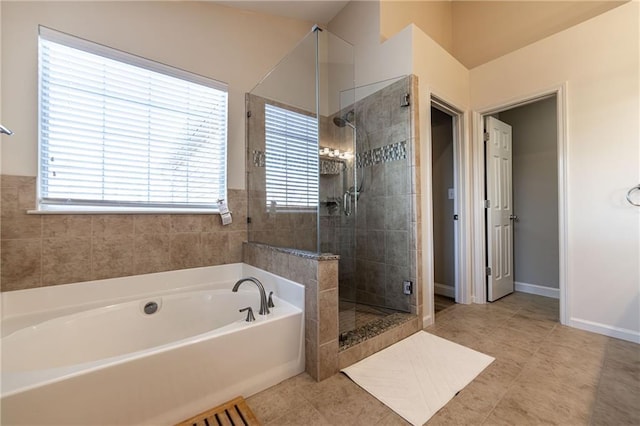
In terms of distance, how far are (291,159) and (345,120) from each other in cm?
62

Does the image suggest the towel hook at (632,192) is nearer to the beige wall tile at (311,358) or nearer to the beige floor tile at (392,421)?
the beige floor tile at (392,421)

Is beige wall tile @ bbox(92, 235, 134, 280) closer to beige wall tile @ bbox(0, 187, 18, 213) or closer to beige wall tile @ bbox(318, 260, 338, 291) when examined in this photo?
beige wall tile @ bbox(0, 187, 18, 213)

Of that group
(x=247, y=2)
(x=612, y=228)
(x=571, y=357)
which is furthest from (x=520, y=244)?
(x=247, y=2)

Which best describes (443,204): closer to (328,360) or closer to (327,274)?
(327,274)

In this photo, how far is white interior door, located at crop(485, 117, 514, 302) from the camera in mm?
2818

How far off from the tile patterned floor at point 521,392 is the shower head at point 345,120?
1872mm

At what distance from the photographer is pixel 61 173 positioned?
5.68 ft

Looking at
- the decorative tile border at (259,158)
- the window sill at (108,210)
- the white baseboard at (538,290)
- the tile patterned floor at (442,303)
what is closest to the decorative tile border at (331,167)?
the decorative tile border at (259,158)

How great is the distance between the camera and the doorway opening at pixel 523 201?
112 inches

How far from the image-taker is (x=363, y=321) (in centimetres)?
219

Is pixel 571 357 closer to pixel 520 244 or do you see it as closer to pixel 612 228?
pixel 612 228

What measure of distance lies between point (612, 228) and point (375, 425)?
→ 2.29 meters

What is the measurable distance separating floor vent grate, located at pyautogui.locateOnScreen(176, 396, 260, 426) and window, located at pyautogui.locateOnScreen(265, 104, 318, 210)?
1267 mm

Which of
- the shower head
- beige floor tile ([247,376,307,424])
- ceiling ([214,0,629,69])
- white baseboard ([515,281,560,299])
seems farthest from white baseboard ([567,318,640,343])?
ceiling ([214,0,629,69])
